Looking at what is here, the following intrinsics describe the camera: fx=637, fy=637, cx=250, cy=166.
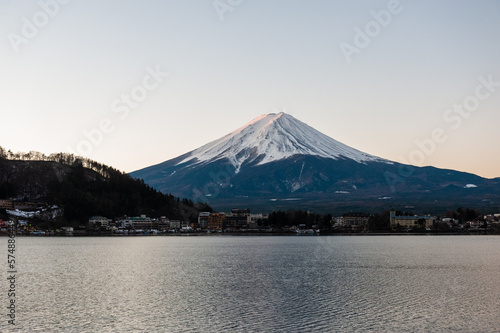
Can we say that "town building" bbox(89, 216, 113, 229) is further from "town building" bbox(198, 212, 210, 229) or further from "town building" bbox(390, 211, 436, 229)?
"town building" bbox(390, 211, 436, 229)

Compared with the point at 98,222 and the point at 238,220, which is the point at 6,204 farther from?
the point at 238,220

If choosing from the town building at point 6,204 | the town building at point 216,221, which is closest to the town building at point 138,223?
the town building at point 216,221

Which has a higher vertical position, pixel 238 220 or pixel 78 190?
pixel 78 190

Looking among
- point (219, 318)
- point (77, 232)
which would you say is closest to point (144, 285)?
point (219, 318)

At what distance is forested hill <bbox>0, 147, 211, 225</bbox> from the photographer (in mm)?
161375

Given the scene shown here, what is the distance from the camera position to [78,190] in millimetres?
166375

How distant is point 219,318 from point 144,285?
1448 centimetres

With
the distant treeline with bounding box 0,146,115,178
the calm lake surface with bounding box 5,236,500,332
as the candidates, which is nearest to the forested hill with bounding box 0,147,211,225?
the distant treeline with bounding box 0,146,115,178

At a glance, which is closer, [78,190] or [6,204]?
[6,204]

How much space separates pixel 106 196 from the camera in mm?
171000

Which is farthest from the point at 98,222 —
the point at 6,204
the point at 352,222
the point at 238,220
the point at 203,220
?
the point at 352,222

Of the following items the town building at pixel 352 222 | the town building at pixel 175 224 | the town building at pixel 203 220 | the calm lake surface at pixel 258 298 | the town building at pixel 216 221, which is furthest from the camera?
the town building at pixel 203 220

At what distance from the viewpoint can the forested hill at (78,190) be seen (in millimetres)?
161375

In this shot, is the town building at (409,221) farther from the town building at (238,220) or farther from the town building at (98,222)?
the town building at (98,222)
